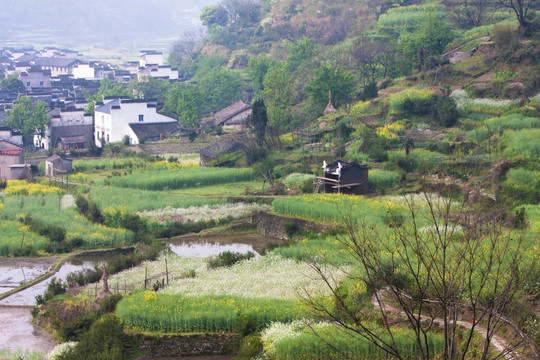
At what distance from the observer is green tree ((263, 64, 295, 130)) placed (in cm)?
4616

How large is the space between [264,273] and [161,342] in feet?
17.9

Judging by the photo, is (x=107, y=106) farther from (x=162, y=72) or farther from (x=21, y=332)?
(x=21, y=332)

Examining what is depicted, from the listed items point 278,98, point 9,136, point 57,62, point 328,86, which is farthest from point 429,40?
point 57,62

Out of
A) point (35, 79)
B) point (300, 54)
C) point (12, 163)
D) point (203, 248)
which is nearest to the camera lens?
point (203, 248)

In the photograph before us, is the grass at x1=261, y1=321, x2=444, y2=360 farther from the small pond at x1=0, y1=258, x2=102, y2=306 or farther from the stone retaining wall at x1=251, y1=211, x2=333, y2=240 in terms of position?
the stone retaining wall at x1=251, y1=211, x2=333, y2=240

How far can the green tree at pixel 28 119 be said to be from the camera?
167ft

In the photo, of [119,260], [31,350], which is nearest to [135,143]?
[119,260]

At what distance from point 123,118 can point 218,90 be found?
1268cm

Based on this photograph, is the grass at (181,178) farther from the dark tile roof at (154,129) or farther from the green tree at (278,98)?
the dark tile roof at (154,129)

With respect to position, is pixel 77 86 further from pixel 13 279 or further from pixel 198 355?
pixel 198 355

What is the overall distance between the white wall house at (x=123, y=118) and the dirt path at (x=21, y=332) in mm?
29055

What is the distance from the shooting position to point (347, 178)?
3041 centimetres

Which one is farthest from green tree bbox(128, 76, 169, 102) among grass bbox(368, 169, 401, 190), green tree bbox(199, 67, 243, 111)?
grass bbox(368, 169, 401, 190)

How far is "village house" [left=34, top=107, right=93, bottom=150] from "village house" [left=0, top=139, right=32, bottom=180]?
29.5 ft
